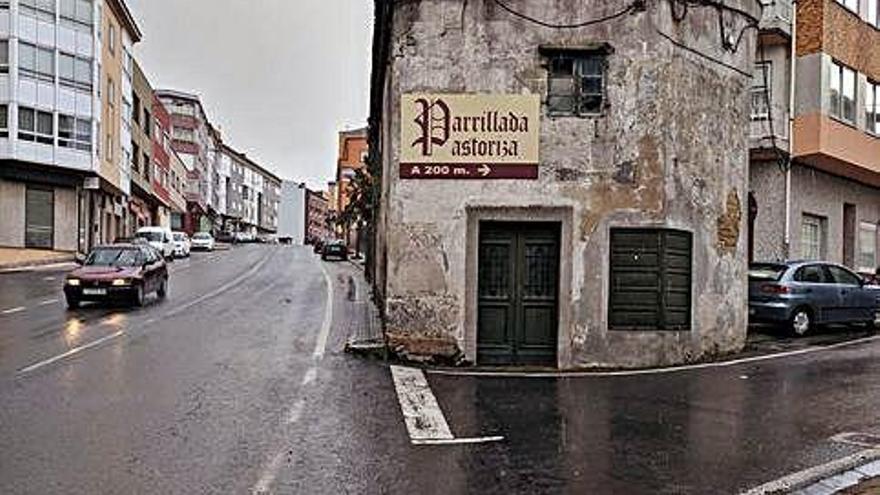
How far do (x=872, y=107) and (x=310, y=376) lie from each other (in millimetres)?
20796

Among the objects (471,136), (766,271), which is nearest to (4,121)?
(471,136)

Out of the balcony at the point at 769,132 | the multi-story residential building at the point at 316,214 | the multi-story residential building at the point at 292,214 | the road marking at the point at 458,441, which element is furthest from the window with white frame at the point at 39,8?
the multi-story residential building at the point at 316,214

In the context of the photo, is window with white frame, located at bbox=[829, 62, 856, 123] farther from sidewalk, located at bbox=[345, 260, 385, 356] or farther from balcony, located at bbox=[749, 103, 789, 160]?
sidewalk, located at bbox=[345, 260, 385, 356]

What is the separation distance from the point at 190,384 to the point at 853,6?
22.0m

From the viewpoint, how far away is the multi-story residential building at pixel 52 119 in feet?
138

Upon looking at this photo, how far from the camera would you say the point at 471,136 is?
45.8 ft

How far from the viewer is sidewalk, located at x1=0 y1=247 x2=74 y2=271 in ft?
131

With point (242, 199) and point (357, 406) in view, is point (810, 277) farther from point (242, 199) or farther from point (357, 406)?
point (242, 199)

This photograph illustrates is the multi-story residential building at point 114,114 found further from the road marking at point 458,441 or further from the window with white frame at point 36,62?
the road marking at point 458,441

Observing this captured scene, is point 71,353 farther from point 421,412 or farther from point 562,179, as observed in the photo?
point 562,179

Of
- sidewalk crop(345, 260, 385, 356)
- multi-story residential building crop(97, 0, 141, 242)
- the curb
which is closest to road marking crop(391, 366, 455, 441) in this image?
sidewalk crop(345, 260, 385, 356)

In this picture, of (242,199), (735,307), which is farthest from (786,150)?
(242,199)

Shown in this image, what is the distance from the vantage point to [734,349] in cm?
1552

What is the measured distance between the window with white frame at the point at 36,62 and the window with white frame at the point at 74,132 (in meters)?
2.09
